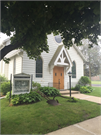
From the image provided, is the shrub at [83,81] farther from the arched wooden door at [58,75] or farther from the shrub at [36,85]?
the shrub at [36,85]

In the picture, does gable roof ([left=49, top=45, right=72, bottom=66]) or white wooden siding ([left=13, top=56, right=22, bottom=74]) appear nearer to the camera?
white wooden siding ([left=13, top=56, right=22, bottom=74])

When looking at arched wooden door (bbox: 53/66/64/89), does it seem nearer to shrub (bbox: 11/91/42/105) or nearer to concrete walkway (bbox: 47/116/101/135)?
shrub (bbox: 11/91/42/105)

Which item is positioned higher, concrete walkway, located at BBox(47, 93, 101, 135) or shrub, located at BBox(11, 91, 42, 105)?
shrub, located at BBox(11, 91, 42, 105)

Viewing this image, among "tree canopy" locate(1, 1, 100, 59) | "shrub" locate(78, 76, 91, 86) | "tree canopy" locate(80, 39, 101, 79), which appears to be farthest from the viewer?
"tree canopy" locate(80, 39, 101, 79)

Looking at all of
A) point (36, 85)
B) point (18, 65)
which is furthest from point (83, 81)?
point (18, 65)

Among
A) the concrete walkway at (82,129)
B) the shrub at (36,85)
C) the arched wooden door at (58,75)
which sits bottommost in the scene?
the concrete walkway at (82,129)

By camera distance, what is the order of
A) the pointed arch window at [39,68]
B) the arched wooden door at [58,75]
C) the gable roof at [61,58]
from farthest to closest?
1. the arched wooden door at [58,75]
2. the pointed arch window at [39,68]
3. the gable roof at [61,58]

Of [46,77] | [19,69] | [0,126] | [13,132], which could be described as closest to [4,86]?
[19,69]

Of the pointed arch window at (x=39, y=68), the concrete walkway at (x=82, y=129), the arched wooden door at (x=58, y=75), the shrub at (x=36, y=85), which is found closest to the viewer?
the concrete walkway at (x=82, y=129)

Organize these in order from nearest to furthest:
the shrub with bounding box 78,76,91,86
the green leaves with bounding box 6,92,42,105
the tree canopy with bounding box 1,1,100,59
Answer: the tree canopy with bounding box 1,1,100,59, the green leaves with bounding box 6,92,42,105, the shrub with bounding box 78,76,91,86

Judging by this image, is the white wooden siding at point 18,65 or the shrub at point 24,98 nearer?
the shrub at point 24,98

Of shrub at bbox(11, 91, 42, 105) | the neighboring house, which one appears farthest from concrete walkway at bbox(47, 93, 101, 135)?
the neighboring house

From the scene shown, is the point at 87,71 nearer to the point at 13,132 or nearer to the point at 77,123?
the point at 77,123

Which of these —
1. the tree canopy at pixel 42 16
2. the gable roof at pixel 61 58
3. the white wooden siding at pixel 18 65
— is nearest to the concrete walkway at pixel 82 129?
the tree canopy at pixel 42 16
